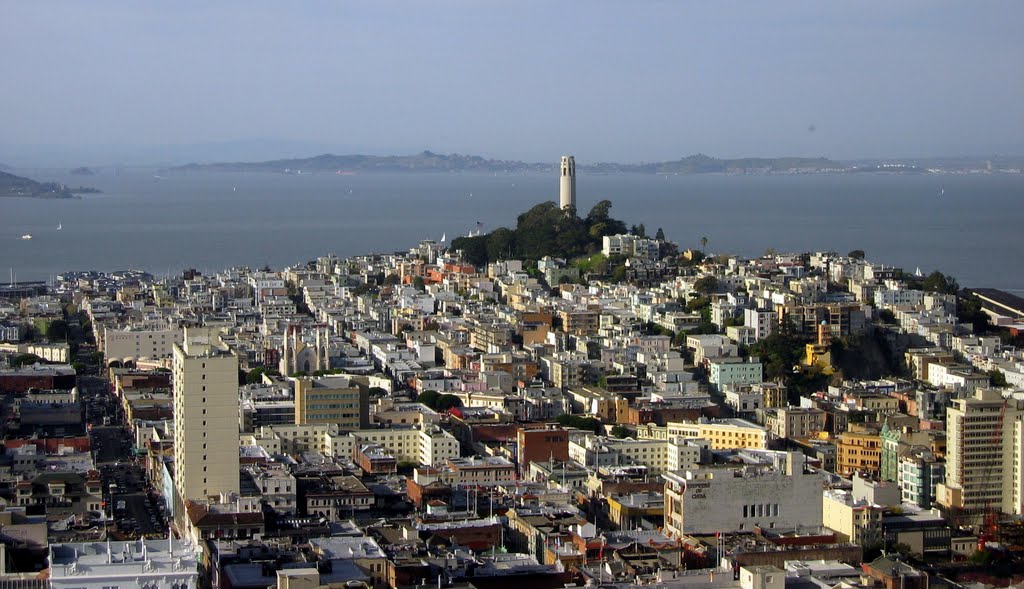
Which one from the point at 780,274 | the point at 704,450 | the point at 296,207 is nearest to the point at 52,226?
the point at 296,207

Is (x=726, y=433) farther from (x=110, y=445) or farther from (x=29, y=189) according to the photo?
(x=29, y=189)

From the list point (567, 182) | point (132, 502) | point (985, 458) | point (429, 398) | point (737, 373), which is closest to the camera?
point (985, 458)

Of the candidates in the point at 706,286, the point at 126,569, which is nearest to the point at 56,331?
the point at 706,286

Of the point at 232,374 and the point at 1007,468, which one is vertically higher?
the point at 232,374

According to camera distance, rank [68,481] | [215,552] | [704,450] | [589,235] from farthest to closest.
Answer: [589,235], [704,450], [68,481], [215,552]

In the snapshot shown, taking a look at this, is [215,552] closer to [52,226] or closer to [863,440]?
[863,440]

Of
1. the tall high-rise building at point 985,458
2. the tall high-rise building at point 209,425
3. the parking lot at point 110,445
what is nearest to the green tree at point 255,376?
the parking lot at point 110,445
